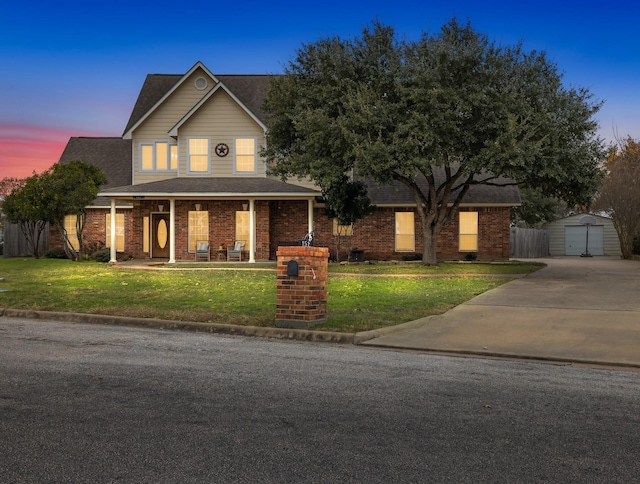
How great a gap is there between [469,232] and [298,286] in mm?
22382

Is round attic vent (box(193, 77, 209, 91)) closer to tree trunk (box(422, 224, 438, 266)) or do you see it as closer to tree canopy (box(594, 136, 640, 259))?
tree trunk (box(422, 224, 438, 266))

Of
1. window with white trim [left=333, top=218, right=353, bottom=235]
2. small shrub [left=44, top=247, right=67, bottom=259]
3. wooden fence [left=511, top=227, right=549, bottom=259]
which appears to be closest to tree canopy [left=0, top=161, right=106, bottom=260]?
small shrub [left=44, top=247, right=67, bottom=259]

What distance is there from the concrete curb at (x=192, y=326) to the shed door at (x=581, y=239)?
39223 mm

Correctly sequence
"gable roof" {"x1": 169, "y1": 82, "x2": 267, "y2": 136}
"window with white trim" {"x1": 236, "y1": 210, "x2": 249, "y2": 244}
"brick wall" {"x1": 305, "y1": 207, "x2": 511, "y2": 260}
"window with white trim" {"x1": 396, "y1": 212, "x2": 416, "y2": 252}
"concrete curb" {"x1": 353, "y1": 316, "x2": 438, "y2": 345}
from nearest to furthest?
"concrete curb" {"x1": 353, "y1": 316, "x2": 438, "y2": 345} → "gable roof" {"x1": 169, "y1": 82, "x2": 267, "y2": 136} → "window with white trim" {"x1": 236, "y1": 210, "x2": 249, "y2": 244} → "brick wall" {"x1": 305, "y1": 207, "x2": 511, "y2": 260} → "window with white trim" {"x1": 396, "y1": 212, "x2": 416, "y2": 252}

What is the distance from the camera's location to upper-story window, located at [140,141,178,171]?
3062 cm

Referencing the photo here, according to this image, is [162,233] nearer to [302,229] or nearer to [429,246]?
[302,229]

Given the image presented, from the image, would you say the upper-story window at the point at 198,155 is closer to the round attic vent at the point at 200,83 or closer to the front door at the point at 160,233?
the round attic vent at the point at 200,83

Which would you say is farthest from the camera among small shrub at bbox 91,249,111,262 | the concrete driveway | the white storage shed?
the white storage shed

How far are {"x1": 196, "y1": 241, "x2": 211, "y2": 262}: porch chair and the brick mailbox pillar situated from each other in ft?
63.9

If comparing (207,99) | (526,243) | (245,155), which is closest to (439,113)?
(245,155)

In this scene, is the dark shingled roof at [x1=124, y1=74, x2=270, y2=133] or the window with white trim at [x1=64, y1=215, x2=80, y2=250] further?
the window with white trim at [x1=64, y1=215, x2=80, y2=250]

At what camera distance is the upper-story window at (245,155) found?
A: 2967 centimetres

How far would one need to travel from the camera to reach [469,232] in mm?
31141

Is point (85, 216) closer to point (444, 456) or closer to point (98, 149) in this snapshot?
point (98, 149)
